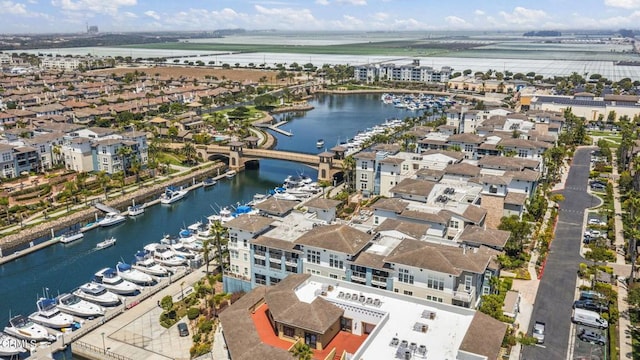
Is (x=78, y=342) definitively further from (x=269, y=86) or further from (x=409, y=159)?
(x=269, y=86)

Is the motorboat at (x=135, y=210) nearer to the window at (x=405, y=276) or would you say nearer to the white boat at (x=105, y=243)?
the white boat at (x=105, y=243)

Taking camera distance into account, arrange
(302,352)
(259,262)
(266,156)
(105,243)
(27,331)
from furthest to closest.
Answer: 1. (266,156)
2. (105,243)
3. (259,262)
4. (27,331)
5. (302,352)

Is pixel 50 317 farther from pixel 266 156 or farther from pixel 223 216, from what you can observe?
pixel 266 156

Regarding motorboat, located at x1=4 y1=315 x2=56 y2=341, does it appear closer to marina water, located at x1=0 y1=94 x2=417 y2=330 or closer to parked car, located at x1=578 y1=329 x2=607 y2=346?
Result: marina water, located at x1=0 y1=94 x2=417 y2=330

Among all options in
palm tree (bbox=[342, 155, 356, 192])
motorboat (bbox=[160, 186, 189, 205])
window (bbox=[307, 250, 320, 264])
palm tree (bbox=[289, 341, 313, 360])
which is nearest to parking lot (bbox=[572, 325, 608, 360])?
palm tree (bbox=[289, 341, 313, 360])

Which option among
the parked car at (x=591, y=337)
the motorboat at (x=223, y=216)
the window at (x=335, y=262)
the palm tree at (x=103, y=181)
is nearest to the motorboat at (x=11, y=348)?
the window at (x=335, y=262)

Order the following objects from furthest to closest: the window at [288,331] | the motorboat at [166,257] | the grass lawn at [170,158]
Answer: the grass lawn at [170,158] → the motorboat at [166,257] → the window at [288,331]

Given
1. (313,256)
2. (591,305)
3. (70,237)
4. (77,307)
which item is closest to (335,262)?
(313,256)
